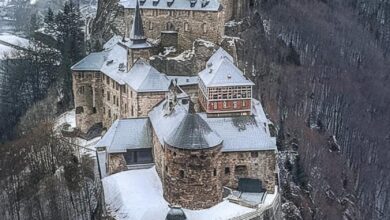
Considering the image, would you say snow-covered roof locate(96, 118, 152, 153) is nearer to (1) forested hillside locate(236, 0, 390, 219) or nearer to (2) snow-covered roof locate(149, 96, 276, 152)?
(2) snow-covered roof locate(149, 96, 276, 152)

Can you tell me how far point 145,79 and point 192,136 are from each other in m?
12.2

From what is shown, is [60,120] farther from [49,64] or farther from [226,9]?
[226,9]

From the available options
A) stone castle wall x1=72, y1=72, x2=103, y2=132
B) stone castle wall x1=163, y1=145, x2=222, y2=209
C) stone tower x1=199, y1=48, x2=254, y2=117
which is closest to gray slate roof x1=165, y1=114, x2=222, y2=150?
stone castle wall x1=163, y1=145, x2=222, y2=209

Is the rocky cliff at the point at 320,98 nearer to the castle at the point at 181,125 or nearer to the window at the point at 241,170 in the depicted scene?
the window at the point at 241,170

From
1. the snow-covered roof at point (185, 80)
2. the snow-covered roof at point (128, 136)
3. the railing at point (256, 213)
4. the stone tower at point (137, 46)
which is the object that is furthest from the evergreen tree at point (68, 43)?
the railing at point (256, 213)

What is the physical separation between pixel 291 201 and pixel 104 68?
22191 millimetres

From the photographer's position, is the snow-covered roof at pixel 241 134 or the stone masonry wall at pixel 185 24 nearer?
the snow-covered roof at pixel 241 134

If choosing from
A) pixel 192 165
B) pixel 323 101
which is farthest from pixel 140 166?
pixel 323 101

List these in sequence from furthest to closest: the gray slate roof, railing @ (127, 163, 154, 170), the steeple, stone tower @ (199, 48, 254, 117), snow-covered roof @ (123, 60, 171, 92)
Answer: the steeple → snow-covered roof @ (123, 60, 171, 92) → stone tower @ (199, 48, 254, 117) → railing @ (127, 163, 154, 170) → the gray slate roof

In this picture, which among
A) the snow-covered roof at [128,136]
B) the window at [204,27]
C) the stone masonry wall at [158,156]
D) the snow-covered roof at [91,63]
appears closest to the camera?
the stone masonry wall at [158,156]

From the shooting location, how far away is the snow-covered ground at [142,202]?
4269 centimetres

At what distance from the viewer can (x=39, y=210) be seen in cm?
4588

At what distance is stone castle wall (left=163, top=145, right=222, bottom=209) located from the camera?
4366 centimetres

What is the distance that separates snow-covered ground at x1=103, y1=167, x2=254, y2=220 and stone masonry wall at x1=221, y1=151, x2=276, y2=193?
269cm
